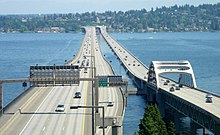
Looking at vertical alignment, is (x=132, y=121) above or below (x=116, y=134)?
below

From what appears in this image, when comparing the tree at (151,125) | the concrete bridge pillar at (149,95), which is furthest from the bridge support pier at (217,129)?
the concrete bridge pillar at (149,95)

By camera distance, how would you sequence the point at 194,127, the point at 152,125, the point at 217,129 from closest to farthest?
the point at 152,125, the point at 217,129, the point at 194,127

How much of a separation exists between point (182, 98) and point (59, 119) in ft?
48.9

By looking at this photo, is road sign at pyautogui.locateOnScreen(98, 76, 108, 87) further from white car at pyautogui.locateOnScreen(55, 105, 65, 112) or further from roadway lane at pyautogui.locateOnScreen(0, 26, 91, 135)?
white car at pyautogui.locateOnScreen(55, 105, 65, 112)

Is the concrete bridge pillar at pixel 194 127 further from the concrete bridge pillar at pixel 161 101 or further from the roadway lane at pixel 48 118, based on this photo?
the concrete bridge pillar at pixel 161 101

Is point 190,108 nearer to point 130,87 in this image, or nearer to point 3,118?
point 3,118

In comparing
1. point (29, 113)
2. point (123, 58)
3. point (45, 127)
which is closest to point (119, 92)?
point (29, 113)

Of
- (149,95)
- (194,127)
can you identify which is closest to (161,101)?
(149,95)

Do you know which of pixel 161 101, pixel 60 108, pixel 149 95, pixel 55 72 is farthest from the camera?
pixel 149 95

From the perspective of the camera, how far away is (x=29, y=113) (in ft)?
176

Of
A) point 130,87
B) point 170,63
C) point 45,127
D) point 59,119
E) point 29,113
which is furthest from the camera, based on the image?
point 130,87

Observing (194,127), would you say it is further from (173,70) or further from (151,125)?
(173,70)

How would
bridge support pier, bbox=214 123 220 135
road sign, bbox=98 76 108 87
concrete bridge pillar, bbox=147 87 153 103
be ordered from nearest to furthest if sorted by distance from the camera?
1. bridge support pier, bbox=214 123 220 135
2. road sign, bbox=98 76 108 87
3. concrete bridge pillar, bbox=147 87 153 103

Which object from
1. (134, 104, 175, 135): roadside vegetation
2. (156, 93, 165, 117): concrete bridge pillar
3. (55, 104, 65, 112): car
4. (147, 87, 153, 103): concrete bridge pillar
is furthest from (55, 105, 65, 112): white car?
(147, 87, 153, 103): concrete bridge pillar
